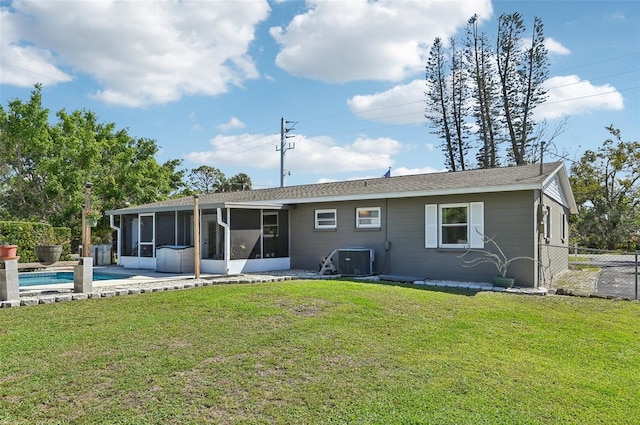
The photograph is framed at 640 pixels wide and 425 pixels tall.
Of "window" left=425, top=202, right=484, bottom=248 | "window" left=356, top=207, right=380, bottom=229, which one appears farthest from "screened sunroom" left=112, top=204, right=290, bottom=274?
"window" left=425, top=202, right=484, bottom=248

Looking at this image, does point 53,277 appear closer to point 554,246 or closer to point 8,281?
point 8,281

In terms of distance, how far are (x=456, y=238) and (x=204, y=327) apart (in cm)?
737

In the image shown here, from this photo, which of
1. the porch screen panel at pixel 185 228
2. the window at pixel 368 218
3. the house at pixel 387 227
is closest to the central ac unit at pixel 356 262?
the house at pixel 387 227

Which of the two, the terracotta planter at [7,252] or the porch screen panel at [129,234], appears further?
the porch screen panel at [129,234]

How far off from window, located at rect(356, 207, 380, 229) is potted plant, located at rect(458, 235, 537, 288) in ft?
8.62

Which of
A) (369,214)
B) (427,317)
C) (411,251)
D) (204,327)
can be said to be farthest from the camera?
(369,214)

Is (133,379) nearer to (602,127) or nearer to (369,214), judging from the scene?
(369,214)

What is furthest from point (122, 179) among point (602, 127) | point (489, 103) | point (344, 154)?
point (602, 127)

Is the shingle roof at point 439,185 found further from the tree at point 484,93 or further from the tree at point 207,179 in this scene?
the tree at point 207,179

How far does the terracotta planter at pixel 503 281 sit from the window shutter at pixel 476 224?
3.39ft

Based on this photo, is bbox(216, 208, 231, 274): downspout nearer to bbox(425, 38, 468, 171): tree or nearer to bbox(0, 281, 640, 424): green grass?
bbox(0, 281, 640, 424): green grass

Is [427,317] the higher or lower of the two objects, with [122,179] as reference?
lower

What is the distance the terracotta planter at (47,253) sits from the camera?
28.1ft

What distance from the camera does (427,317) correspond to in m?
6.39
